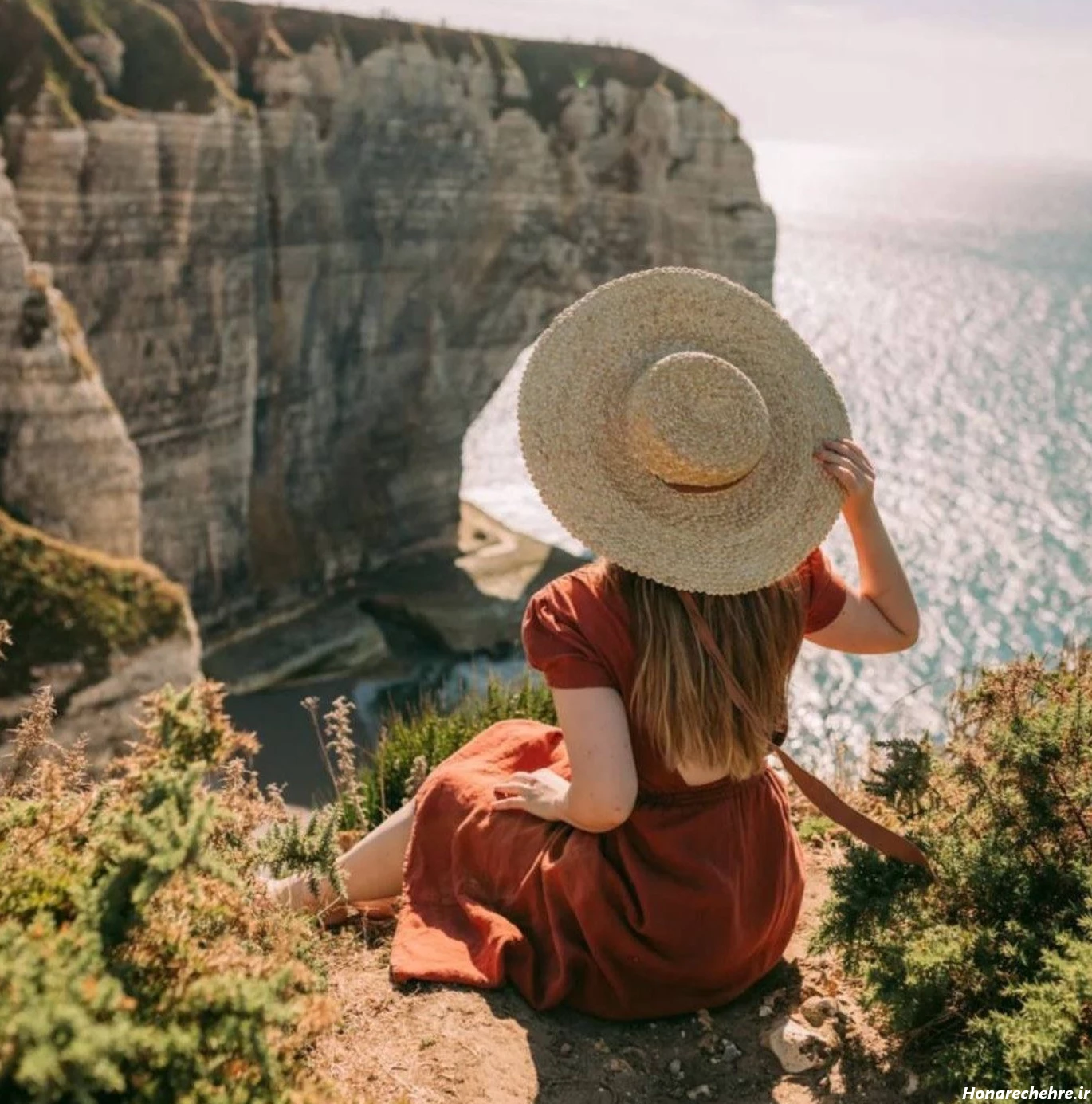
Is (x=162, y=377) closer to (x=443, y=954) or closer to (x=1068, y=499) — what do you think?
(x=443, y=954)

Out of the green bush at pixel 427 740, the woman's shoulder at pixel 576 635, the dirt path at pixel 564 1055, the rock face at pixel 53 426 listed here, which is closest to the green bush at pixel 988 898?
the dirt path at pixel 564 1055

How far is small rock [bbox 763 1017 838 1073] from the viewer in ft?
13.4

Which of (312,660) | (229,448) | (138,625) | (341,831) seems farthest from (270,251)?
(341,831)

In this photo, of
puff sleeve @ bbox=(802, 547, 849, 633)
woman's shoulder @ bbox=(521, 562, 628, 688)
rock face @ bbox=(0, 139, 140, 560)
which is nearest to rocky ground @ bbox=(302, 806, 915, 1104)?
woman's shoulder @ bbox=(521, 562, 628, 688)

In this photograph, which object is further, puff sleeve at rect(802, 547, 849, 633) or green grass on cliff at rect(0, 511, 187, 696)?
green grass on cliff at rect(0, 511, 187, 696)

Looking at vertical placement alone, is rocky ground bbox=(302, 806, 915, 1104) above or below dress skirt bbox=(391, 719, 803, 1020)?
below

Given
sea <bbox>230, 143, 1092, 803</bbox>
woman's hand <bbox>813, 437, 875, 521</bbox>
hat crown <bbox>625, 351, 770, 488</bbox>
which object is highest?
hat crown <bbox>625, 351, 770, 488</bbox>

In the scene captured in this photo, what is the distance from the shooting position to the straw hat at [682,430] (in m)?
3.73

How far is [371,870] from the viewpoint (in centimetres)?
476

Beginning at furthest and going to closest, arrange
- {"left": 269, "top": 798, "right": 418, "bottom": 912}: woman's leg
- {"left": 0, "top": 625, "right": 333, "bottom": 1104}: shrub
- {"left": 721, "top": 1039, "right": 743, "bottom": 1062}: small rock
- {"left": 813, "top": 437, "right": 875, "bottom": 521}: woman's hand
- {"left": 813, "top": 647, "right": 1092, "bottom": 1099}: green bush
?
{"left": 269, "top": 798, "right": 418, "bottom": 912}: woman's leg < {"left": 721, "top": 1039, "right": 743, "bottom": 1062}: small rock < {"left": 813, "top": 437, "right": 875, "bottom": 521}: woman's hand < {"left": 813, "top": 647, "right": 1092, "bottom": 1099}: green bush < {"left": 0, "top": 625, "right": 333, "bottom": 1104}: shrub

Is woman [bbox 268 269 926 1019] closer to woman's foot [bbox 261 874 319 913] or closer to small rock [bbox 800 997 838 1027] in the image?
woman's foot [bbox 261 874 319 913]

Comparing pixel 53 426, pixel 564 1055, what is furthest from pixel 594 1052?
pixel 53 426

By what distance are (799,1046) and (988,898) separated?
761mm

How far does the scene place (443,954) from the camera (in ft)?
14.1
